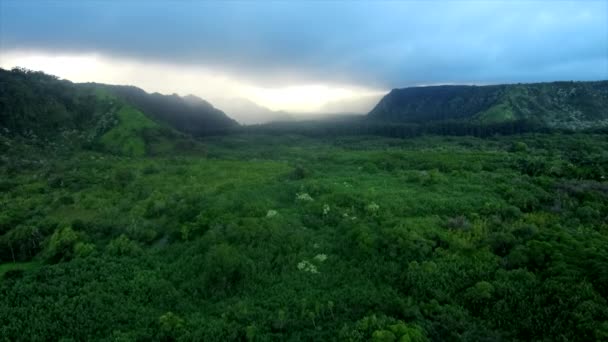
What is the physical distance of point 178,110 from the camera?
538ft

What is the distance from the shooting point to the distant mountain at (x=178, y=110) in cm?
13738

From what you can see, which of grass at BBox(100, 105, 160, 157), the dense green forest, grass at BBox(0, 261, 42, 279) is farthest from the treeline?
grass at BBox(0, 261, 42, 279)

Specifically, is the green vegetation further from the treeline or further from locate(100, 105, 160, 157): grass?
the treeline

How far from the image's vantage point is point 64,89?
113 m

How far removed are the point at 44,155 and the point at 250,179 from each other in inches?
2156

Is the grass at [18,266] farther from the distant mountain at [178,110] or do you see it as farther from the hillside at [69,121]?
the distant mountain at [178,110]

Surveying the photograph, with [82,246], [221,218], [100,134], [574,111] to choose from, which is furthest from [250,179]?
[574,111]

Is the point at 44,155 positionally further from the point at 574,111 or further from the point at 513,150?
the point at 574,111

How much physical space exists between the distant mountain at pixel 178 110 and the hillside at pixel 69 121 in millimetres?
18283

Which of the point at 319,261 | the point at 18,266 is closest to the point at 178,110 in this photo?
the point at 18,266

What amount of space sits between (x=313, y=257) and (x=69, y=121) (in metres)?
101

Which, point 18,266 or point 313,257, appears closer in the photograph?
point 313,257

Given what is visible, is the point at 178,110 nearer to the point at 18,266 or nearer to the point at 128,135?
the point at 128,135

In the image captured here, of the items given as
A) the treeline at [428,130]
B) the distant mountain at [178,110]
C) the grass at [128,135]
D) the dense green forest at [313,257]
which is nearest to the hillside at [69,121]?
the grass at [128,135]
